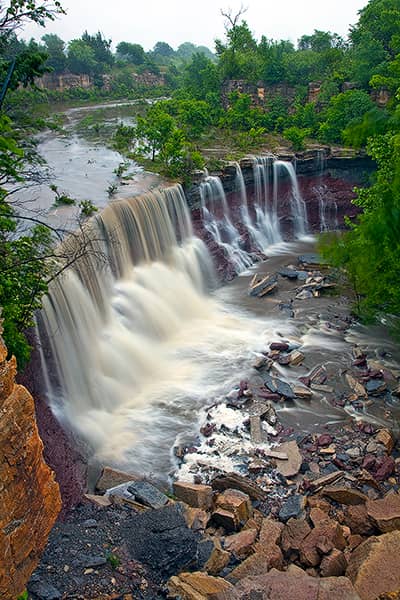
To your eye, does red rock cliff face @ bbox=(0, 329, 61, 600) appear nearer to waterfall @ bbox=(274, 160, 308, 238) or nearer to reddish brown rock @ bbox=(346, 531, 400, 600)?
reddish brown rock @ bbox=(346, 531, 400, 600)

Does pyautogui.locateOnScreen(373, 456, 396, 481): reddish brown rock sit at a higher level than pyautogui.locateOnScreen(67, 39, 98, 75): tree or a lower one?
lower

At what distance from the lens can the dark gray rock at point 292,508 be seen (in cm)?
863

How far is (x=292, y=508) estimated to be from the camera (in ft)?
28.8

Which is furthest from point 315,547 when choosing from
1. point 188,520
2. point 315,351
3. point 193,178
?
point 193,178

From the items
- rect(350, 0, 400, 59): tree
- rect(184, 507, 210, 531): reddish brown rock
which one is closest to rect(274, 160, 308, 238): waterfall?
rect(350, 0, 400, 59): tree

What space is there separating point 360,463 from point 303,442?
1324 mm

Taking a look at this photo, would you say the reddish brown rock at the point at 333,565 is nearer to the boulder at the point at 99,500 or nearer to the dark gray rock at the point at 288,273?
the boulder at the point at 99,500

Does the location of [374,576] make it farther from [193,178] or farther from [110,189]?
[193,178]

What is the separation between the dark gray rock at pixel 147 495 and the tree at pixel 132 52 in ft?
236

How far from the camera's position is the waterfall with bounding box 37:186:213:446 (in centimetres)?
1190

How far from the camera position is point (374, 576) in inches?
239

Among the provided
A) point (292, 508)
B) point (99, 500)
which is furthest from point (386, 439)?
point (99, 500)

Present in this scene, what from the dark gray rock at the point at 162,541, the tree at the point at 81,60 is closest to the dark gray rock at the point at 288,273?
the dark gray rock at the point at 162,541

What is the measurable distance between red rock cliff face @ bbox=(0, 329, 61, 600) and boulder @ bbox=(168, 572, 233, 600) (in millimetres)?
1747
